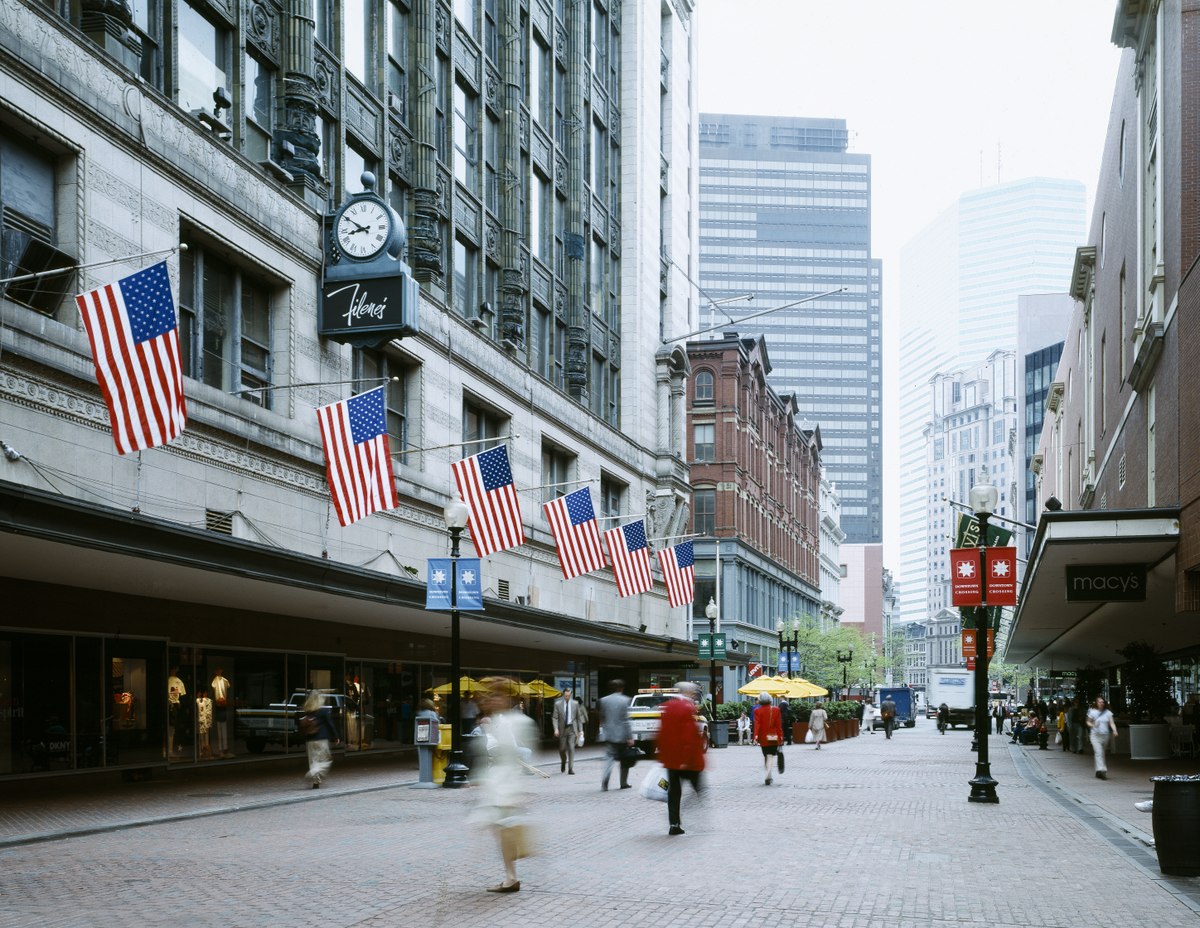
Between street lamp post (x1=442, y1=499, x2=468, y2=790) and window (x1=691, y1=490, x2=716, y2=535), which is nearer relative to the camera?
street lamp post (x1=442, y1=499, x2=468, y2=790)

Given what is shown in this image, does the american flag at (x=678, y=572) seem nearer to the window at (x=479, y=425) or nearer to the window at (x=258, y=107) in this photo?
the window at (x=479, y=425)

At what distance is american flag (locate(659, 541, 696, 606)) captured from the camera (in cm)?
4150

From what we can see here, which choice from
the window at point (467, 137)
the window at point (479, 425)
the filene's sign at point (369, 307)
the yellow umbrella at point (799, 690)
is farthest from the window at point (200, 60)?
the yellow umbrella at point (799, 690)

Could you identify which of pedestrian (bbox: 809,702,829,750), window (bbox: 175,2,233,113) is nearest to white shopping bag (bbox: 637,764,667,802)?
window (bbox: 175,2,233,113)

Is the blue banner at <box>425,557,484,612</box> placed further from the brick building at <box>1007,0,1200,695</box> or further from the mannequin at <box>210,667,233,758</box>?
the brick building at <box>1007,0,1200,695</box>

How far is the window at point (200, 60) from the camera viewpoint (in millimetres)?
24547

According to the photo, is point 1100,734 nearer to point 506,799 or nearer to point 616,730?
point 616,730

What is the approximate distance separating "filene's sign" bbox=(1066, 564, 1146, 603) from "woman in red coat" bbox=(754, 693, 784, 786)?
663cm

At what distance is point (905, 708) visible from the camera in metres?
85.8

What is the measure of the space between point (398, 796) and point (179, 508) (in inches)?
242

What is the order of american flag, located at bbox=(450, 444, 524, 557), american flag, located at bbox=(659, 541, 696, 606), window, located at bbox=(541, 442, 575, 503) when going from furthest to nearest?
window, located at bbox=(541, 442, 575, 503), american flag, located at bbox=(659, 541, 696, 606), american flag, located at bbox=(450, 444, 524, 557)

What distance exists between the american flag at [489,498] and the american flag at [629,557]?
839cm

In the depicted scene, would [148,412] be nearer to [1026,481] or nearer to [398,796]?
[398,796]

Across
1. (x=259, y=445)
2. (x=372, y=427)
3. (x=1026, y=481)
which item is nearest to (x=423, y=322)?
(x=259, y=445)
